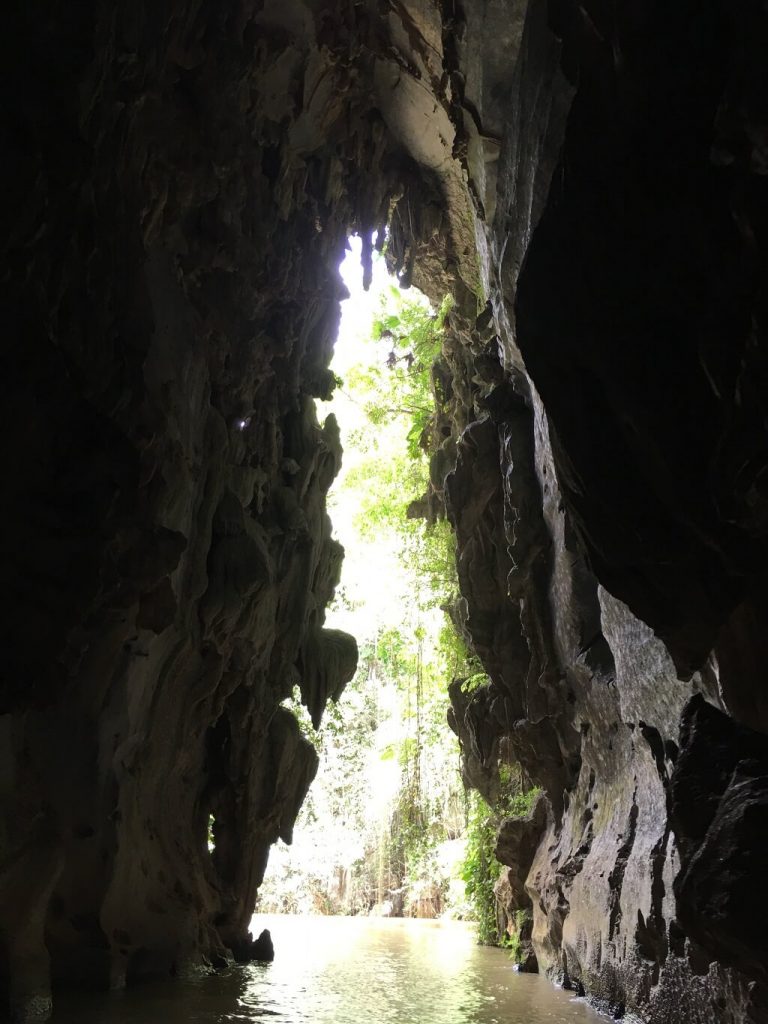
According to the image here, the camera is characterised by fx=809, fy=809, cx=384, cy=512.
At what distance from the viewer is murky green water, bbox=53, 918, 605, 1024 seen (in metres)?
7.18

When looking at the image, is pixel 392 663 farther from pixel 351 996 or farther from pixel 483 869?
pixel 351 996

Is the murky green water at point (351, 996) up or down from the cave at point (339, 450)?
down

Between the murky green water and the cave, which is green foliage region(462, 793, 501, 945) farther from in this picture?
the cave

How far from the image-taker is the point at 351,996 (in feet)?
28.6

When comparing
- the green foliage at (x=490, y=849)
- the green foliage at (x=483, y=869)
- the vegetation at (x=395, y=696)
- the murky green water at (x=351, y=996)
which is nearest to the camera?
the murky green water at (x=351, y=996)

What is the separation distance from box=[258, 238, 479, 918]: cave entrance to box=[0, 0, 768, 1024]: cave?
2.86 m

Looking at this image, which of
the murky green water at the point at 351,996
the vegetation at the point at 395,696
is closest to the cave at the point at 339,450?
the murky green water at the point at 351,996

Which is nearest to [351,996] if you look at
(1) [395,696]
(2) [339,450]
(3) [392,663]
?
(2) [339,450]

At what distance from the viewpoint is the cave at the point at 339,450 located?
3.83m

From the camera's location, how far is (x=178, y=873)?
10906 mm

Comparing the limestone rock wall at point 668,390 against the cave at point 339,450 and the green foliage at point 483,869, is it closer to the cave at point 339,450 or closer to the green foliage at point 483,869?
the cave at point 339,450

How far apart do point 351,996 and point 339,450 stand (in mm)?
9835

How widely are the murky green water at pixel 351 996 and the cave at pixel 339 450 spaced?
0.57 meters

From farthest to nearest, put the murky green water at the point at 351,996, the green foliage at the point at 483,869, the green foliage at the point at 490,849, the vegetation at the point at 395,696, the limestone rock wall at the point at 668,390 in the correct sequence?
the vegetation at the point at 395,696
the green foliage at the point at 483,869
the green foliage at the point at 490,849
the murky green water at the point at 351,996
the limestone rock wall at the point at 668,390
